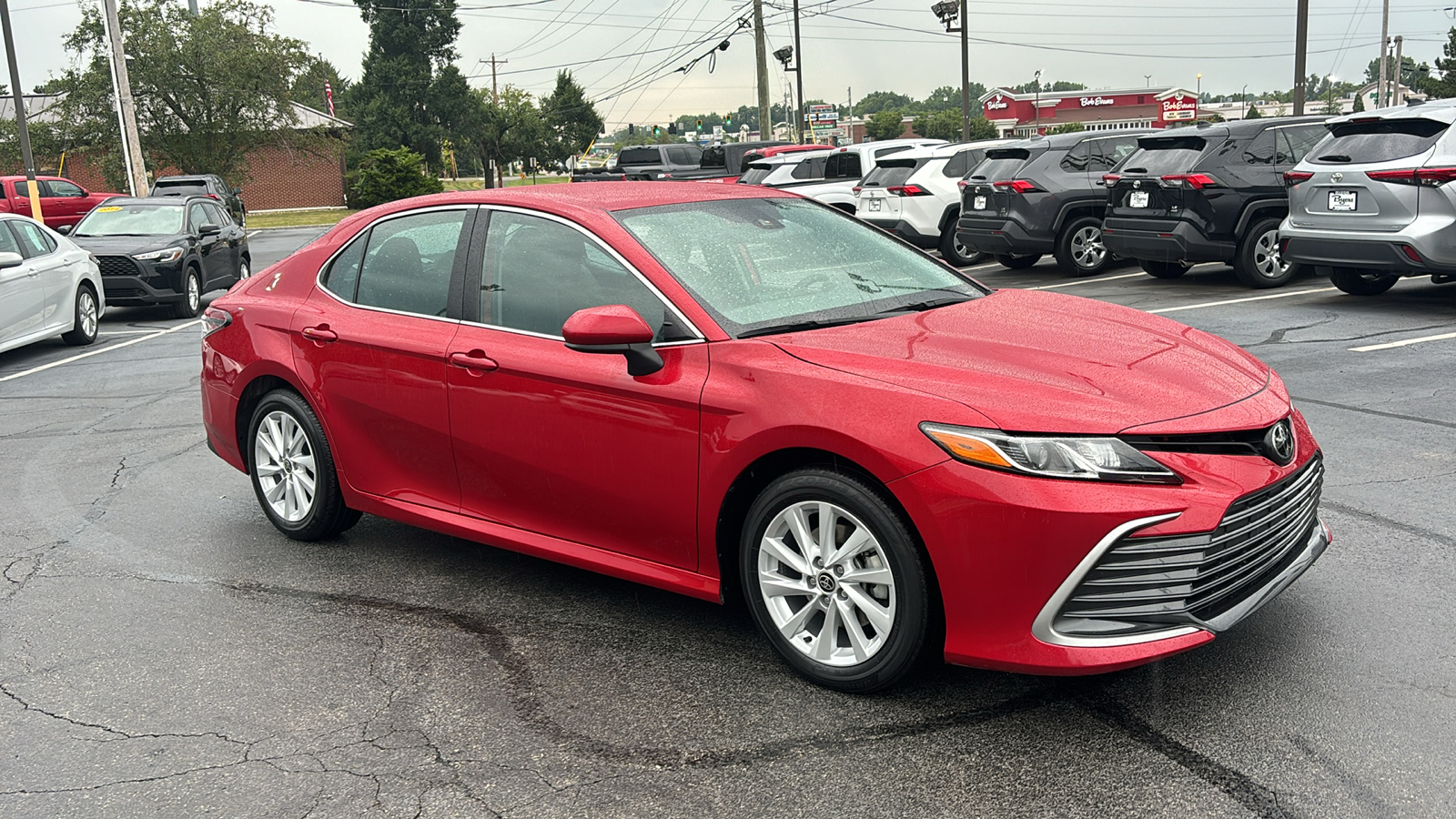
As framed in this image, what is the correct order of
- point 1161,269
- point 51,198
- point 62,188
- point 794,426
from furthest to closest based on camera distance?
point 62,188 → point 51,198 → point 1161,269 → point 794,426

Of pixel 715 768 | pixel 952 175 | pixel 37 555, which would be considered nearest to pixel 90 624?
pixel 37 555

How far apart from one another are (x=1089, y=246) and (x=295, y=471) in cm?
1176

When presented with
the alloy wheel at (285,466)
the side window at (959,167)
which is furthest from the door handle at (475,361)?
the side window at (959,167)

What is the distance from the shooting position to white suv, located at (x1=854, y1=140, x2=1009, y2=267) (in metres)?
17.1

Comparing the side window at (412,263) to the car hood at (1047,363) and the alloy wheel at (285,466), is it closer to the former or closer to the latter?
the alloy wheel at (285,466)

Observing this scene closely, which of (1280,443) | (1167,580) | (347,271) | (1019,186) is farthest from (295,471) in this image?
(1019,186)

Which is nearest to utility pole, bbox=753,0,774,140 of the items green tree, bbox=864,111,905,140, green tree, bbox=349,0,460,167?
green tree, bbox=349,0,460,167

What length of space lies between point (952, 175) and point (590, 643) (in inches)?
558

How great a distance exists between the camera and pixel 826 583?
3.72m

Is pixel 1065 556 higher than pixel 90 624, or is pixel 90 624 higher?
pixel 1065 556

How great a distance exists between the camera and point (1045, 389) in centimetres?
351

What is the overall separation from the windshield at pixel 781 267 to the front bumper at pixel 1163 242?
28.3 ft

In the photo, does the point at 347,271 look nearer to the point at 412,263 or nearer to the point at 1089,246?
the point at 412,263

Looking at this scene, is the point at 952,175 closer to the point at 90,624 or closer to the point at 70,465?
the point at 70,465
